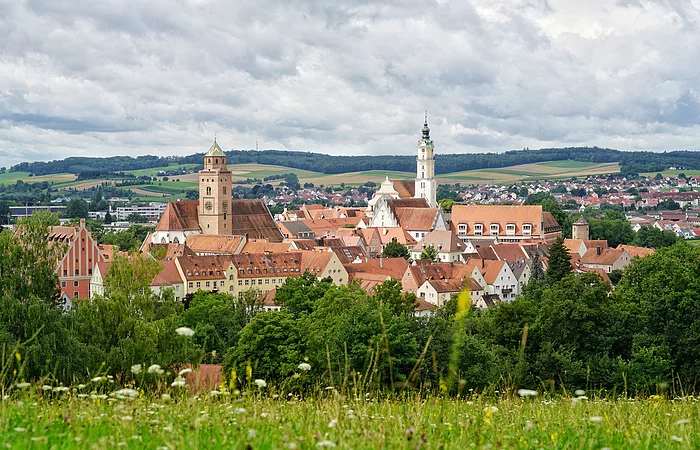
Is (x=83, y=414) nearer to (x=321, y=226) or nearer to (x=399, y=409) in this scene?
(x=399, y=409)

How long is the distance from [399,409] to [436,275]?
65.9 meters

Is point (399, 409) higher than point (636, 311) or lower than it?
higher

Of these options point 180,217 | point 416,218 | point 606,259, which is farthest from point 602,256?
point 180,217

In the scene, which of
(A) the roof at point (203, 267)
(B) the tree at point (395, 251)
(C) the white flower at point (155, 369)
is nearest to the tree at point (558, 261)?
(B) the tree at point (395, 251)

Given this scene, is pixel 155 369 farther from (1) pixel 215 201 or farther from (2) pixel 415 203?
(2) pixel 415 203

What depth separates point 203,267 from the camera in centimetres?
7294

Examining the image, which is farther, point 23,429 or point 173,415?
point 173,415

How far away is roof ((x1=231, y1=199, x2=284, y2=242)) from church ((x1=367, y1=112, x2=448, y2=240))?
16432 millimetres

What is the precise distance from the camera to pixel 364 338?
27.0 meters

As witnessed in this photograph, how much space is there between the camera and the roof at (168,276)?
2731 inches

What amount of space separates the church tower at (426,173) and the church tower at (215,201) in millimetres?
37727

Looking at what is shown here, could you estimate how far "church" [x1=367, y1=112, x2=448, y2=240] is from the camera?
108500 mm

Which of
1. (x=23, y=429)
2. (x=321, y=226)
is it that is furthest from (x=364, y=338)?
(x=321, y=226)

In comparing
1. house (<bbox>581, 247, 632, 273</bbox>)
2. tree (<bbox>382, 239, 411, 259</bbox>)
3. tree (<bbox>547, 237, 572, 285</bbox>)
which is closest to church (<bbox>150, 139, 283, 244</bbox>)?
tree (<bbox>382, 239, 411, 259</bbox>)
